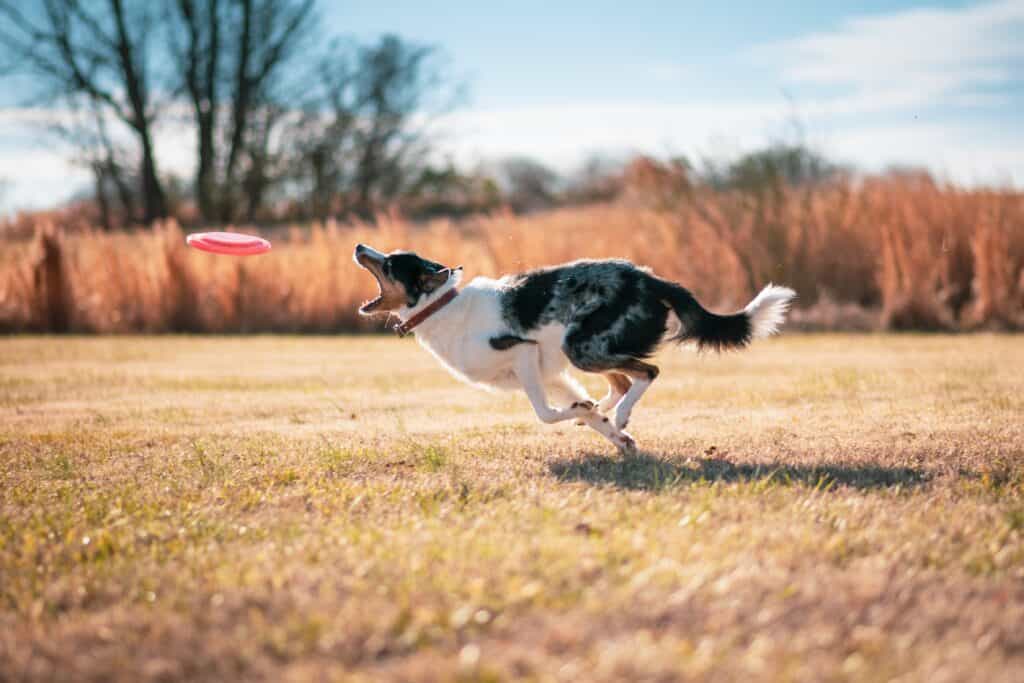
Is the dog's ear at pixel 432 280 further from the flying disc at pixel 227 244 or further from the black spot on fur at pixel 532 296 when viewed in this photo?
the flying disc at pixel 227 244

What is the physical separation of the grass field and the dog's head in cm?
79

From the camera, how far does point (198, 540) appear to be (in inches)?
141

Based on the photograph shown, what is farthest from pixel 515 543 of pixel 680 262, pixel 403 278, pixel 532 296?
pixel 680 262

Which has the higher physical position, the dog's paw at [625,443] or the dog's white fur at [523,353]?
the dog's white fur at [523,353]

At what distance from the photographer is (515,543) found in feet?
11.1

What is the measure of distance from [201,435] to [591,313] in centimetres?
244

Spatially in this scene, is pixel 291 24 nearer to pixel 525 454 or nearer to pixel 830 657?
pixel 525 454

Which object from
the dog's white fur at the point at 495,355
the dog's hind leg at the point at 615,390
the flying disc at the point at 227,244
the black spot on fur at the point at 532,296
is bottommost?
the dog's hind leg at the point at 615,390

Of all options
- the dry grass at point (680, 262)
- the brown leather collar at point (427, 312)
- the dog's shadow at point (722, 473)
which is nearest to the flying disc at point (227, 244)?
the brown leather collar at point (427, 312)

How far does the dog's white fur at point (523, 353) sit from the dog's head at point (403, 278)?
0.15 ft

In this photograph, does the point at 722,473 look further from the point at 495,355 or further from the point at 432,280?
the point at 432,280

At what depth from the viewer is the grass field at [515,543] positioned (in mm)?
2600

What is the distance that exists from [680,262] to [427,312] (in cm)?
783

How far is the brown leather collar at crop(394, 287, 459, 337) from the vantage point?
548cm
